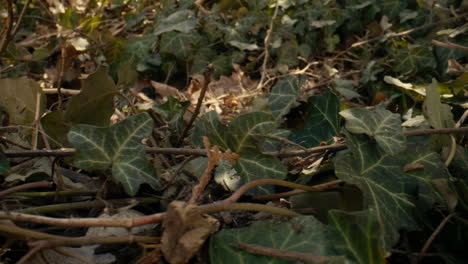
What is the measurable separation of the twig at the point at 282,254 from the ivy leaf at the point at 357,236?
53 millimetres

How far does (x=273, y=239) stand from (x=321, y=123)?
0.41 metres

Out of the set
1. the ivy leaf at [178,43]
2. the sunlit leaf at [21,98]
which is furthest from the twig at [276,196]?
the ivy leaf at [178,43]

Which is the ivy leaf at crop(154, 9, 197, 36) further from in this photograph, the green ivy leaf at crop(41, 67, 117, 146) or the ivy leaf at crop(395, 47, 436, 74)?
the ivy leaf at crop(395, 47, 436, 74)

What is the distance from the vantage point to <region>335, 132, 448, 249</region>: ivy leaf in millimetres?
714

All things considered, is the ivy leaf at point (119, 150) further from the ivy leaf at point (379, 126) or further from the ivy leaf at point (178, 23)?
the ivy leaf at point (178, 23)

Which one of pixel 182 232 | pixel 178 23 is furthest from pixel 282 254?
pixel 178 23

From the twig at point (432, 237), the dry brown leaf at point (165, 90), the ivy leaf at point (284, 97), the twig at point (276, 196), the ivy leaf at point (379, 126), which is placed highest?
the ivy leaf at point (379, 126)

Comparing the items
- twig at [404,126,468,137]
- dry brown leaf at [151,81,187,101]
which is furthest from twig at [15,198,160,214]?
dry brown leaf at [151,81,187,101]

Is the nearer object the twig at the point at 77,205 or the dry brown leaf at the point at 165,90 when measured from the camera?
the twig at the point at 77,205

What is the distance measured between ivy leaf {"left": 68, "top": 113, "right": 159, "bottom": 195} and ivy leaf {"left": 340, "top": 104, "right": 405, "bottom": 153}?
385 mm

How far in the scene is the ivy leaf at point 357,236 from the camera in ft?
1.98

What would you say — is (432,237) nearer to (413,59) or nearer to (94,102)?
(94,102)

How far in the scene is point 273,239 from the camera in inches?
25.4

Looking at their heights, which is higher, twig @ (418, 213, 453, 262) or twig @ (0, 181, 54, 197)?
twig @ (0, 181, 54, 197)
